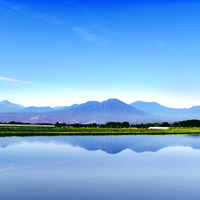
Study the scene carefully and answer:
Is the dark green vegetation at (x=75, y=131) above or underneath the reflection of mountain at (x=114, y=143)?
above

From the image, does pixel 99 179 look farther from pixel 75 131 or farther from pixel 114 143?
pixel 75 131

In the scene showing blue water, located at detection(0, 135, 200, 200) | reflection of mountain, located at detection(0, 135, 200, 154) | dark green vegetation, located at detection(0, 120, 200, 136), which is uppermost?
dark green vegetation, located at detection(0, 120, 200, 136)

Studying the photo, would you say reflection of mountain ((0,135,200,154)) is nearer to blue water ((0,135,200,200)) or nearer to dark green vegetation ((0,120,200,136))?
blue water ((0,135,200,200))

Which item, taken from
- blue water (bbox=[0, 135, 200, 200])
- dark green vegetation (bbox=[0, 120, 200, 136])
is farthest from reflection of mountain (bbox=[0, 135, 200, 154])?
dark green vegetation (bbox=[0, 120, 200, 136])

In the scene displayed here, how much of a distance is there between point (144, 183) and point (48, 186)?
26.3 ft

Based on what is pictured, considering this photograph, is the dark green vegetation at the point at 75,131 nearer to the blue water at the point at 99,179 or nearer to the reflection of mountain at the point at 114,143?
the reflection of mountain at the point at 114,143

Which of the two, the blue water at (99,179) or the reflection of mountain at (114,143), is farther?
the reflection of mountain at (114,143)

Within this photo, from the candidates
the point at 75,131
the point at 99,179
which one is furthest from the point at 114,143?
the point at 75,131

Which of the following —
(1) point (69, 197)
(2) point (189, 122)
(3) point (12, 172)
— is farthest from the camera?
(2) point (189, 122)

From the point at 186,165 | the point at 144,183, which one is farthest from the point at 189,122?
the point at 144,183

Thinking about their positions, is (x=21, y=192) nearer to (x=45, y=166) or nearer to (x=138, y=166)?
(x=45, y=166)

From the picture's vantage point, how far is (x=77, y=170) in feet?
92.2

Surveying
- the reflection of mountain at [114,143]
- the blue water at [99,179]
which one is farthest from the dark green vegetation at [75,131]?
the blue water at [99,179]

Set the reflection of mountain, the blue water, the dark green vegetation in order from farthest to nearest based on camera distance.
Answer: the dark green vegetation, the reflection of mountain, the blue water
